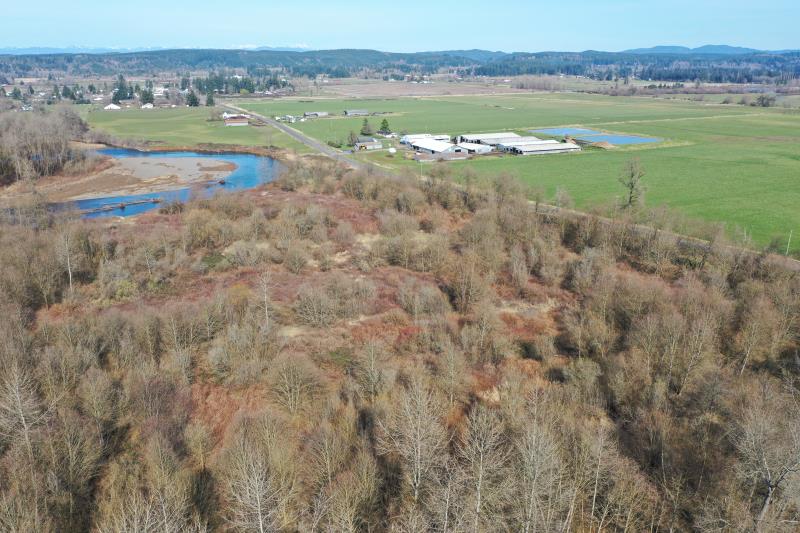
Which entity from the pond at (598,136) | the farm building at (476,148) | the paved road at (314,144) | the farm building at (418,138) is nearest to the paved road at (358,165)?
the paved road at (314,144)

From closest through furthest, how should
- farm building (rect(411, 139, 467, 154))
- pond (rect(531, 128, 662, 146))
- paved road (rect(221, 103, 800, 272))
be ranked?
paved road (rect(221, 103, 800, 272)) → farm building (rect(411, 139, 467, 154)) → pond (rect(531, 128, 662, 146))

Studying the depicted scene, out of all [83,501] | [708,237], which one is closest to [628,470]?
[83,501]

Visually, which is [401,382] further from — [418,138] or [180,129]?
[180,129]

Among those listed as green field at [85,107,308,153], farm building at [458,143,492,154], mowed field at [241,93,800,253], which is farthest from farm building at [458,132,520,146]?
green field at [85,107,308,153]

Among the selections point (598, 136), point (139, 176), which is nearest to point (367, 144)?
point (139, 176)

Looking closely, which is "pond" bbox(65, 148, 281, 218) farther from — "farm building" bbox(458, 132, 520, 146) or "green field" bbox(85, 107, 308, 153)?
"farm building" bbox(458, 132, 520, 146)

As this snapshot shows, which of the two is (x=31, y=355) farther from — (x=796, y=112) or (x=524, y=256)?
(x=796, y=112)
